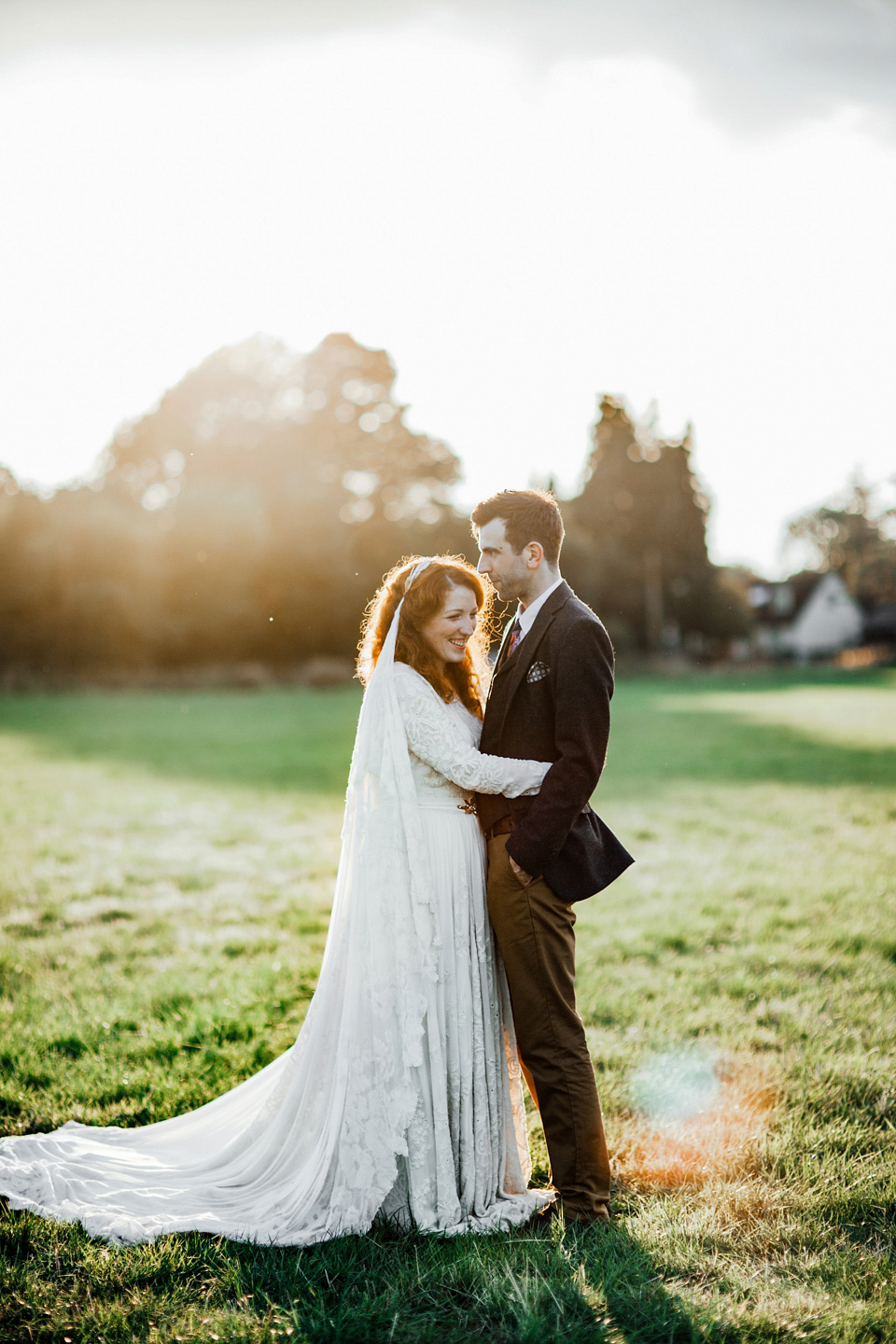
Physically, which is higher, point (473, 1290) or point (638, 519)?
point (638, 519)

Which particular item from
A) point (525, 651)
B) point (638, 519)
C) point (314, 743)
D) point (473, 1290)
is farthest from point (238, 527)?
point (473, 1290)

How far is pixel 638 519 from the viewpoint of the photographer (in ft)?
164

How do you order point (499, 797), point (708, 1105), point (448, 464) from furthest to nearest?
point (448, 464), point (708, 1105), point (499, 797)

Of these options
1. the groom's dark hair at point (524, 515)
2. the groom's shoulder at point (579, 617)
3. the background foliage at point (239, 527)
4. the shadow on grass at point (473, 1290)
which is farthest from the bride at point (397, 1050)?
the background foliage at point (239, 527)

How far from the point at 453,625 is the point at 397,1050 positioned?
1508mm

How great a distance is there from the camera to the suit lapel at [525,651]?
3213mm

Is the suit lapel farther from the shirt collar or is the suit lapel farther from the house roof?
the house roof

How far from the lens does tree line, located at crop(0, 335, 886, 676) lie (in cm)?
3500

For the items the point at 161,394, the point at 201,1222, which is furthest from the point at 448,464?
the point at 201,1222

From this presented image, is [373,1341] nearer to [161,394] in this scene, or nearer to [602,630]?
[602,630]

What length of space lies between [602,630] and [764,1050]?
276 cm

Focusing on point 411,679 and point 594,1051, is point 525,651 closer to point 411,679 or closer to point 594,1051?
point 411,679

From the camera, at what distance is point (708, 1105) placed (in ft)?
13.1

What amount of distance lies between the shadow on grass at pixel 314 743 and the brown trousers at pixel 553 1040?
9.39 m
